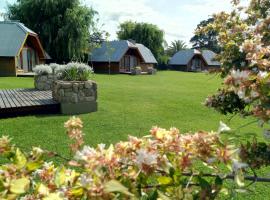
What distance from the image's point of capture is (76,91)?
10508 mm

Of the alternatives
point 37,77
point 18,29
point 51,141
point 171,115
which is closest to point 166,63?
point 18,29

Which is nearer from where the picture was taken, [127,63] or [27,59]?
[27,59]

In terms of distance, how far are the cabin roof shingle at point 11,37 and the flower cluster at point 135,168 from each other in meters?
28.0

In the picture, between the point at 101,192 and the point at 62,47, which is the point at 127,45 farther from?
the point at 101,192

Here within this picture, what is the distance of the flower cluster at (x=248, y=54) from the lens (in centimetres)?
146

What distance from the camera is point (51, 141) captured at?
7.17 meters

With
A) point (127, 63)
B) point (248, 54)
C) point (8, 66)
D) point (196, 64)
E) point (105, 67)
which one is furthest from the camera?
point (196, 64)

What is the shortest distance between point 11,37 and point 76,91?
20.9 metres

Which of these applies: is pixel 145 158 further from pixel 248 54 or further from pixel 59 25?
pixel 59 25

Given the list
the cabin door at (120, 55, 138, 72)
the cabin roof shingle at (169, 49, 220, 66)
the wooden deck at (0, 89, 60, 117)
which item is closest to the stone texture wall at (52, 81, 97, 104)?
the wooden deck at (0, 89, 60, 117)

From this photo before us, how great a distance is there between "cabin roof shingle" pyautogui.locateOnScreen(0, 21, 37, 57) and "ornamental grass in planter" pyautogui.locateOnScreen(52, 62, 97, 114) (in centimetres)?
1837

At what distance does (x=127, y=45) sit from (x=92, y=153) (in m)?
41.1

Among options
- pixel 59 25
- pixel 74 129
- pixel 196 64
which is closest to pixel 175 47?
pixel 196 64

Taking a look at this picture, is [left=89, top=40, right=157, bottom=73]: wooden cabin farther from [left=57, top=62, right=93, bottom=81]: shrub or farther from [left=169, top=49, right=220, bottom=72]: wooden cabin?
[left=57, top=62, right=93, bottom=81]: shrub
